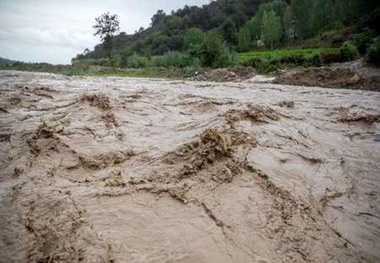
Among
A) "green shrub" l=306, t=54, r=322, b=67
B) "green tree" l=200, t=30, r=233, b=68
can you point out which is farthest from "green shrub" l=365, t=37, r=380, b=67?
"green tree" l=200, t=30, r=233, b=68

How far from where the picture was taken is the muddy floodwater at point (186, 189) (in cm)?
328

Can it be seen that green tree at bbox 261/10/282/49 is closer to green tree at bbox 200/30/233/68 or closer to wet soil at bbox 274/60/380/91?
green tree at bbox 200/30/233/68

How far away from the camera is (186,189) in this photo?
13.5ft

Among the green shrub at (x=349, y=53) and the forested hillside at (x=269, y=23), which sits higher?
the forested hillside at (x=269, y=23)

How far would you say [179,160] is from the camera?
4812 mm

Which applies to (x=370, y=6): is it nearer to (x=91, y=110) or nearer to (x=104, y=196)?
(x=91, y=110)

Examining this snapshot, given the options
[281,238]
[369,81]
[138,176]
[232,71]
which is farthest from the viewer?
[232,71]

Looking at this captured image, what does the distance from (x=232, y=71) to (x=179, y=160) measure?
14.3m

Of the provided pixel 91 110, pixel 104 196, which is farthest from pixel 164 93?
pixel 104 196

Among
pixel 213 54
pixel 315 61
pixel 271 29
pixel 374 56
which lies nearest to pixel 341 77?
pixel 374 56

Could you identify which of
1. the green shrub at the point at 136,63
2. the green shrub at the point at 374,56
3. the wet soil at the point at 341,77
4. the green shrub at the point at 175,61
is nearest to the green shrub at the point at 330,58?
the wet soil at the point at 341,77

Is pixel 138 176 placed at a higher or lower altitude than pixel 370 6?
lower

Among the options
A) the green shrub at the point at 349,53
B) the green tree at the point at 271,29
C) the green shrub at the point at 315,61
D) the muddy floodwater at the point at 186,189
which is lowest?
the muddy floodwater at the point at 186,189

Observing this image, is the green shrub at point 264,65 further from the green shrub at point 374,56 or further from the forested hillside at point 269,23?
the green shrub at point 374,56
